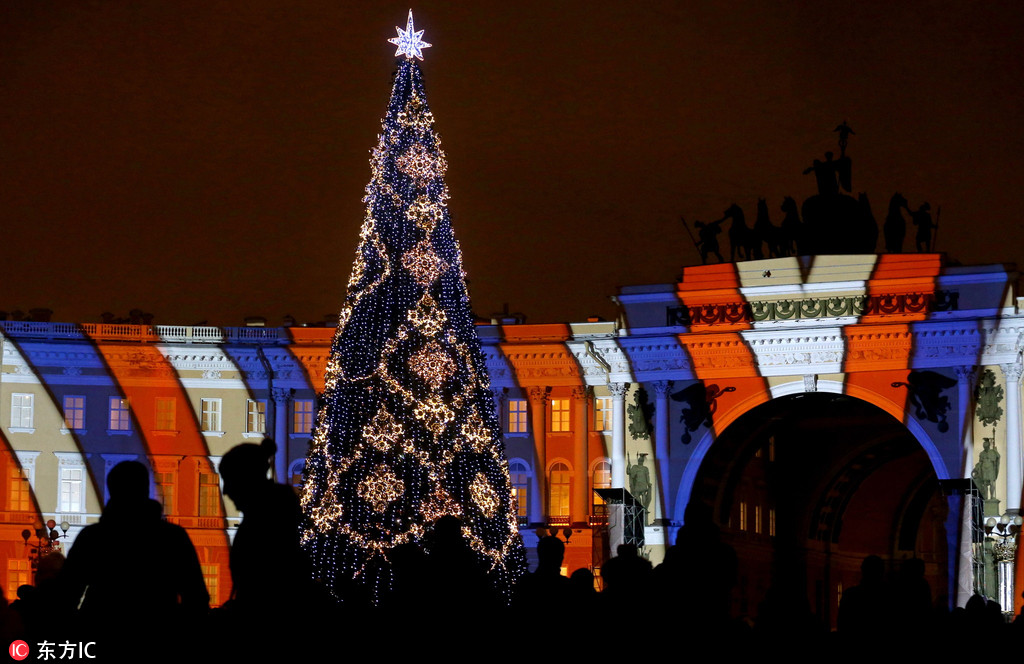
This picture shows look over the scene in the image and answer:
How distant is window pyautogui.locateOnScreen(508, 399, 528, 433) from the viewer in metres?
56.8

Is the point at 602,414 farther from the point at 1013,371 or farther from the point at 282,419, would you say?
the point at 1013,371

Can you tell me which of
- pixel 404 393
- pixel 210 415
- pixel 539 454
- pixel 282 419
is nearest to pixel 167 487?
pixel 210 415

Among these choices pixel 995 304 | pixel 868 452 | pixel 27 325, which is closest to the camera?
pixel 995 304

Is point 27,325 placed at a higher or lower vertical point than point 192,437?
higher

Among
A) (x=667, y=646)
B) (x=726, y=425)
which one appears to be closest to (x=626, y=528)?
(x=726, y=425)

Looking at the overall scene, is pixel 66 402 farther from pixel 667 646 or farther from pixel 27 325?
pixel 667 646

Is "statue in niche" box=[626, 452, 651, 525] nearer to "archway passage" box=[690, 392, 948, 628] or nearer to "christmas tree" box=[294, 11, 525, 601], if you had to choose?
"archway passage" box=[690, 392, 948, 628]

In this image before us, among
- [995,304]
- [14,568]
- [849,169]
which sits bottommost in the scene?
[14,568]

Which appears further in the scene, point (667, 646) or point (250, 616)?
point (667, 646)

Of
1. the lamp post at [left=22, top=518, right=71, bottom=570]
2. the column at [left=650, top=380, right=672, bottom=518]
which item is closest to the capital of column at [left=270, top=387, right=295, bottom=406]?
the lamp post at [left=22, top=518, right=71, bottom=570]

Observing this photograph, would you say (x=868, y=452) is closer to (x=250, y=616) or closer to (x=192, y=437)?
(x=192, y=437)

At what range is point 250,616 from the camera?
868cm

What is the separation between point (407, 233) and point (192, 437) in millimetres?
28335

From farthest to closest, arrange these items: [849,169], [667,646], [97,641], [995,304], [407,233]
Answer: [849,169], [995,304], [407,233], [667,646], [97,641]
